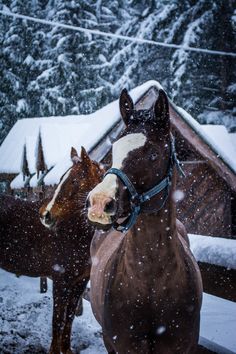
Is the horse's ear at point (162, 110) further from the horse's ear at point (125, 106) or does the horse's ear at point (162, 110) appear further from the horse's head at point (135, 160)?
→ the horse's ear at point (125, 106)

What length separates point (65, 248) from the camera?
5.04m

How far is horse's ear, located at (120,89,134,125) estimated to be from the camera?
2.74 m

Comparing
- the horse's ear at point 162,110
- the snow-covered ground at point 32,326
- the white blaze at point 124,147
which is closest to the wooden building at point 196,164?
the snow-covered ground at point 32,326

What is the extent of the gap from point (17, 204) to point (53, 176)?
2.67 m

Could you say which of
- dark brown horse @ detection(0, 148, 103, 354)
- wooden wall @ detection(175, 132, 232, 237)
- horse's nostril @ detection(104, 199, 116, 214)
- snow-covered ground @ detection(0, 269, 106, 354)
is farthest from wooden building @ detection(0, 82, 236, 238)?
horse's nostril @ detection(104, 199, 116, 214)

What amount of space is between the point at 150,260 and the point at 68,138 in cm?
1345

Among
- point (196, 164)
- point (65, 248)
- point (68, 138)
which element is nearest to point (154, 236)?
Result: point (65, 248)

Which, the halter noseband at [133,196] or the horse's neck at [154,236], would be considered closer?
the halter noseband at [133,196]

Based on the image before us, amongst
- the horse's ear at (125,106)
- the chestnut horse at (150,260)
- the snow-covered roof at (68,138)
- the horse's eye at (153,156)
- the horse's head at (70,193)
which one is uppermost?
the horse's ear at (125,106)

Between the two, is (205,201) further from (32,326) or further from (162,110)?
(162,110)

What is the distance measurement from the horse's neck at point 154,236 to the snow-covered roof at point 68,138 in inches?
185

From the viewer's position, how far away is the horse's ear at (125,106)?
8.99 ft

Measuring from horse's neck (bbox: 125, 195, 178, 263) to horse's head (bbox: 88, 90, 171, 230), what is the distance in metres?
0.18

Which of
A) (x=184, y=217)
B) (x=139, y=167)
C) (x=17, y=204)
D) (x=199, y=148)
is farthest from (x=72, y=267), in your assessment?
(x=184, y=217)
